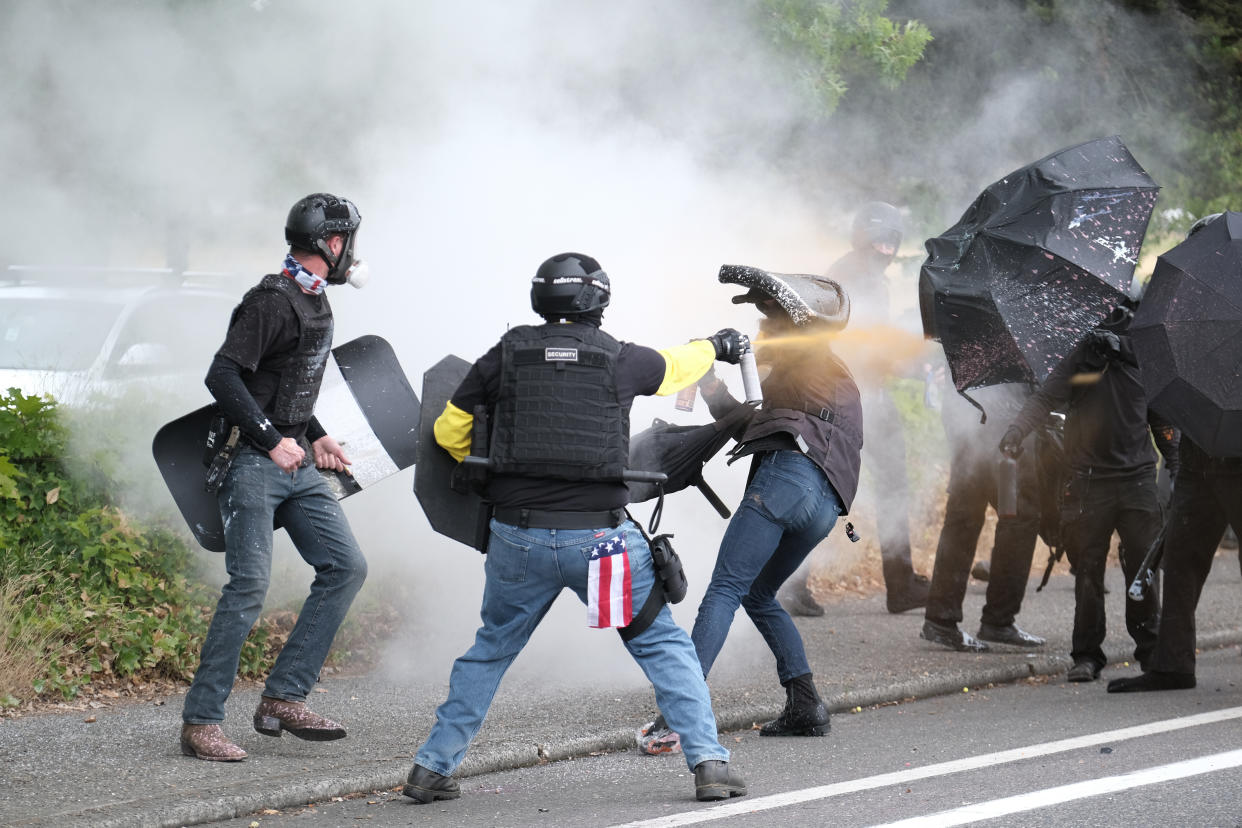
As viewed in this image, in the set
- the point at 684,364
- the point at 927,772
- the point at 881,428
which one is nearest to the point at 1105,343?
the point at 881,428

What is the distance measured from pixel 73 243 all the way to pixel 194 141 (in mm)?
1475

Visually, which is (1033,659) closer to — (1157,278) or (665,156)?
(1157,278)

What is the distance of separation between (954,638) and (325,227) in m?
3.53

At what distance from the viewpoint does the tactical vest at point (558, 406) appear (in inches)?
156

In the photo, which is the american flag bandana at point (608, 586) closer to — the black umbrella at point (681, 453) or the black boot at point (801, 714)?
the black umbrella at point (681, 453)

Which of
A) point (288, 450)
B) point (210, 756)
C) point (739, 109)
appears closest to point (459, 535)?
point (288, 450)

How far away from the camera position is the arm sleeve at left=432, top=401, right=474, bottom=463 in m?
4.11

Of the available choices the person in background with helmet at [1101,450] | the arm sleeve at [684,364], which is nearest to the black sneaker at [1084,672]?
the person in background with helmet at [1101,450]

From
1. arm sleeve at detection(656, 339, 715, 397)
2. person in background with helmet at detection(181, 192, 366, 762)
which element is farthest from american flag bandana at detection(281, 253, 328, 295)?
arm sleeve at detection(656, 339, 715, 397)

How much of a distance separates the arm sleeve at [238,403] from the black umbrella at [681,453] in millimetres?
1223

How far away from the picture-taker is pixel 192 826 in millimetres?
4004

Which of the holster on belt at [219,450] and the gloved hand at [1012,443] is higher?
the gloved hand at [1012,443]

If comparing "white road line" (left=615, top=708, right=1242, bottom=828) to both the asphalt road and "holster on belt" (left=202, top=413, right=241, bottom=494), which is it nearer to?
the asphalt road

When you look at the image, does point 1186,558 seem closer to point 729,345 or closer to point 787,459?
point 787,459
